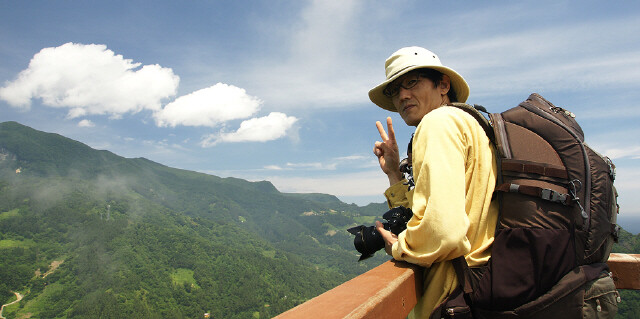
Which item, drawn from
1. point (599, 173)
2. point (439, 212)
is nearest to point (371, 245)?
point (439, 212)

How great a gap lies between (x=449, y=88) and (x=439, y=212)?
1207 mm

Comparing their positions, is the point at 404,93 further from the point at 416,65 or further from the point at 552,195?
the point at 552,195

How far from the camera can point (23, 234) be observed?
171500 mm

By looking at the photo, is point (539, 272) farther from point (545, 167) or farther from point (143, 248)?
point (143, 248)

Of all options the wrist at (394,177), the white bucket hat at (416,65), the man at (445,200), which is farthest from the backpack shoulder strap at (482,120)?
the wrist at (394,177)

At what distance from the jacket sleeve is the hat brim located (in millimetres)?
553

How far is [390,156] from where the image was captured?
8.18 ft

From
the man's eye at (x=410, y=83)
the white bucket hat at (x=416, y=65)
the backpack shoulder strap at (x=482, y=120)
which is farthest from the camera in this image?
the man's eye at (x=410, y=83)

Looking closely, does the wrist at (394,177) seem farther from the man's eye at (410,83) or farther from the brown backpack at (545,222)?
the brown backpack at (545,222)

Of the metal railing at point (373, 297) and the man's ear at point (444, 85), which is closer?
the metal railing at point (373, 297)

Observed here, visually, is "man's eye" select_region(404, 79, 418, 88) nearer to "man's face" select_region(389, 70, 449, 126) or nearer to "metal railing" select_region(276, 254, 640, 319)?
"man's face" select_region(389, 70, 449, 126)

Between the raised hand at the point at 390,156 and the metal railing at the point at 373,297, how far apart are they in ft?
2.98

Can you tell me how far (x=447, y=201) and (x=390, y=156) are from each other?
1112 mm

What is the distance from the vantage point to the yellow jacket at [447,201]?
55.2 inches
